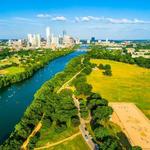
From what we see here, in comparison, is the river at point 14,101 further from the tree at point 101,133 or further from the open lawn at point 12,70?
the tree at point 101,133

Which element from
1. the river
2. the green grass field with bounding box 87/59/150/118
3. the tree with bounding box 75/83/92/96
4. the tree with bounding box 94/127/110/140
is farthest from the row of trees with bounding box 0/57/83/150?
the green grass field with bounding box 87/59/150/118

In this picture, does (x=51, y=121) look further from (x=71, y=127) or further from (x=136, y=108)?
(x=136, y=108)

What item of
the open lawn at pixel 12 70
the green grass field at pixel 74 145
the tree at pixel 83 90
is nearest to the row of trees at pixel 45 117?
the green grass field at pixel 74 145

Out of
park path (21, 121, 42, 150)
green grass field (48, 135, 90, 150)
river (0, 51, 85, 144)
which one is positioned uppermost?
green grass field (48, 135, 90, 150)

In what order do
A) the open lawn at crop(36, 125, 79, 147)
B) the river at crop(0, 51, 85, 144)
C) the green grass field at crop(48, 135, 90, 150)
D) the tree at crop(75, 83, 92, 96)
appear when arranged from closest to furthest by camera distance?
the green grass field at crop(48, 135, 90, 150), the open lawn at crop(36, 125, 79, 147), the river at crop(0, 51, 85, 144), the tree at crop(75, 83, 92, 96)

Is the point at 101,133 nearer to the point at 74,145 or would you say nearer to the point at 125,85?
the point at 74,145

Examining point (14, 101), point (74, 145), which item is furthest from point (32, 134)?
point (14, 101)

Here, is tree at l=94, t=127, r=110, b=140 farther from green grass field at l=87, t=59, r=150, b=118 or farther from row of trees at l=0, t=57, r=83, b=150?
green grass field at l=87, t=59, r=150, b=118

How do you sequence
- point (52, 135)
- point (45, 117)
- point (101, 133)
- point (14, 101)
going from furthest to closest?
point (14, 101) < point (45, 117) < point (52, 135) < point (101, 133)

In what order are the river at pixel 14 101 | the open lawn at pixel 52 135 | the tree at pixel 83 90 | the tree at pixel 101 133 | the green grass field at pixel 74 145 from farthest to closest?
the tree at pixel 83 90 < the river at pixel 14 101 < the open lawn at pixel 52 135 < the tree at pixel 101 133 < the green grass field at pixel 74 145
